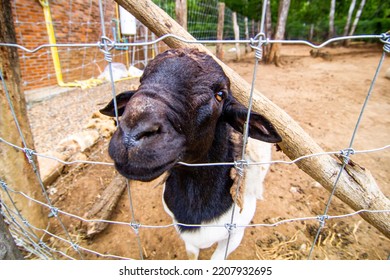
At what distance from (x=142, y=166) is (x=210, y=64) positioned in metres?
0.84

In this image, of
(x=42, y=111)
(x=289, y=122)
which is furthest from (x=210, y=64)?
(x=42, y=111)

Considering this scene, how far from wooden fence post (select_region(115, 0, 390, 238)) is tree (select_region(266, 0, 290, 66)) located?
11826 mm

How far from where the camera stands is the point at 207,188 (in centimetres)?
190

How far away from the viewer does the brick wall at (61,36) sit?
654 centimetres

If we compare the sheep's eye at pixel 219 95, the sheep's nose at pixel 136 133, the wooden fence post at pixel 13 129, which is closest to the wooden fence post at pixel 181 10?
the wooden fence post at pixel 13 129

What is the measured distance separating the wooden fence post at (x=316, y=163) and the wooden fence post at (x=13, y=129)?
3.12 ft

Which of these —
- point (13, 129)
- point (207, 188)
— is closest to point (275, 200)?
point (207, 188)

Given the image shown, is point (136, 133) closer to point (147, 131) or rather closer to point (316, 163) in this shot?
point (147, 131)

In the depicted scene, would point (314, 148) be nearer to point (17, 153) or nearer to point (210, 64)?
point (210, 64)

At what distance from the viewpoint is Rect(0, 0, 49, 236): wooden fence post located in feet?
5.62

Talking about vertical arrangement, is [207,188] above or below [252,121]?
below

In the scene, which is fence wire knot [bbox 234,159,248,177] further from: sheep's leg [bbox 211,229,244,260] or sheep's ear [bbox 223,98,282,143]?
sheep's leg [bbox 211,229,244,260]

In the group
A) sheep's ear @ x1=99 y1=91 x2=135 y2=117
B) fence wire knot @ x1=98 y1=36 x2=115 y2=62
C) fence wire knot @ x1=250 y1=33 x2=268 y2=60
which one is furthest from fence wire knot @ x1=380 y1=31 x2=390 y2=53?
sheep's ear @ x1=99 y1=91 x2=135 y2=117

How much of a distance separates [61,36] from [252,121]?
863 centimetres
